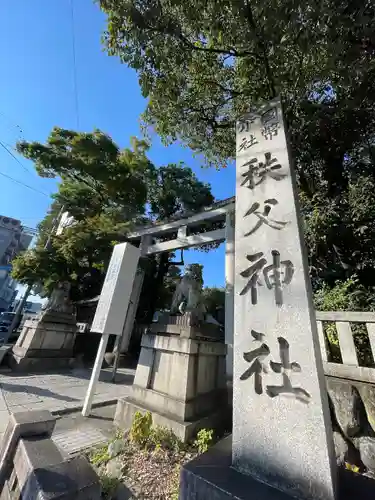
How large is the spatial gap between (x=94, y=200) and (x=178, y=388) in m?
10.3

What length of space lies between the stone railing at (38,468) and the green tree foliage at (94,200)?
296 inches

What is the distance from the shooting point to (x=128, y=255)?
4762 mm

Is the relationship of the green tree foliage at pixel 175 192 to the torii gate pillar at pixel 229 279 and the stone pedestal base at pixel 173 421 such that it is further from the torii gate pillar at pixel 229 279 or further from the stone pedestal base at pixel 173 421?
the stone pedestal base at pixel 173 421

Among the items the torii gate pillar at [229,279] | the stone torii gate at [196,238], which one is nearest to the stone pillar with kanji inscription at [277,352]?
the stone torii gate at [196,238]

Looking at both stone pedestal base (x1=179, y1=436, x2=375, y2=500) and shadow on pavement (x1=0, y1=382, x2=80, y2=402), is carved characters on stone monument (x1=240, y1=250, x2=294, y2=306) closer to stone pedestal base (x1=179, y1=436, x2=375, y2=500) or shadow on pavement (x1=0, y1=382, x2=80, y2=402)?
stone pedestal base (x1=179, y1=436, x2=375, y2=500)

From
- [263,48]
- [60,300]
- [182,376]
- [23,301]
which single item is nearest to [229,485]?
[182,376]

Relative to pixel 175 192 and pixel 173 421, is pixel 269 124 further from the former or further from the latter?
pixel 175 192

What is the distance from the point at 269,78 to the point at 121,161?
7525 mm

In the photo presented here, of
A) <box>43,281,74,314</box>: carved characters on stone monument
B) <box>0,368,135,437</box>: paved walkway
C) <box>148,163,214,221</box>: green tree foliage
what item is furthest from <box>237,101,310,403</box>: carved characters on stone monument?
<box>148,163,214,221</box>: green tree foliage

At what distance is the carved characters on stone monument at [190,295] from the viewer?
451 centimetres

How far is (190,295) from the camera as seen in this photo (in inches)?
183

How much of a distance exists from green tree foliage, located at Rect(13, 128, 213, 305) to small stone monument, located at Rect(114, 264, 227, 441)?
5977mm

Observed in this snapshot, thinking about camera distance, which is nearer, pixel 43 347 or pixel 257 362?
pixel 257 362

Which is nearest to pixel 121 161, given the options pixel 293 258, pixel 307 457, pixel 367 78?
pixel 367 78
